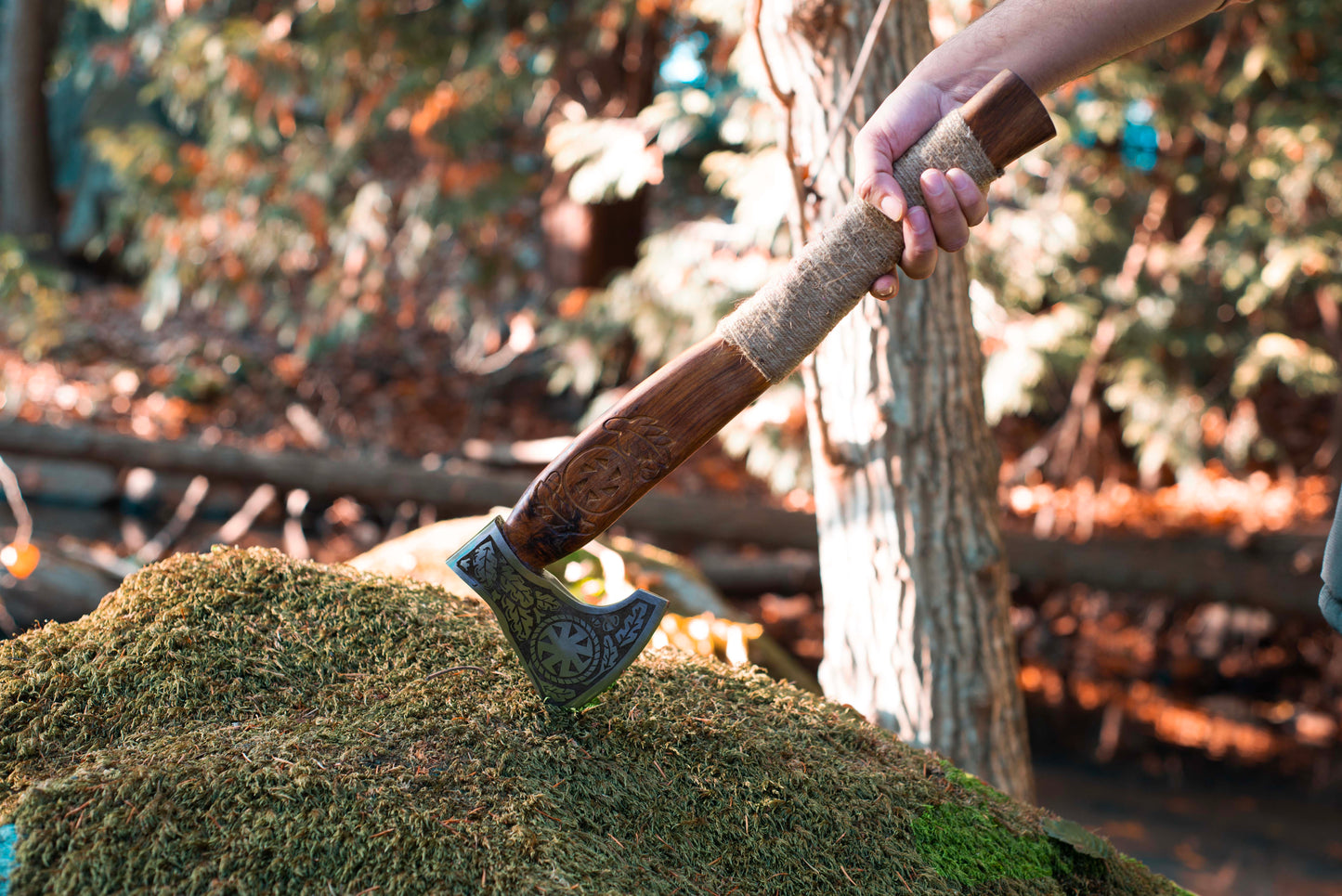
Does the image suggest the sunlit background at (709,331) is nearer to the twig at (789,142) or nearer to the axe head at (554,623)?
the twig at (789,142)

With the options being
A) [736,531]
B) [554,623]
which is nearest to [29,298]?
[736,531]

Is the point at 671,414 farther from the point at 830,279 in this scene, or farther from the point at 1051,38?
the point at 1051,38

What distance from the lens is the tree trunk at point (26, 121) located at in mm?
11922

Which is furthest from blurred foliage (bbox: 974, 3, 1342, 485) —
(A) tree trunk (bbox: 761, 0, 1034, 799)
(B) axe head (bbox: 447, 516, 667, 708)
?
(B) axe head (bbox: 447, 516, 667, 708)

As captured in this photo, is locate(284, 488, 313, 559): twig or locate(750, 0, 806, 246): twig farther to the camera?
locate(284, 488, 313, 559): twig

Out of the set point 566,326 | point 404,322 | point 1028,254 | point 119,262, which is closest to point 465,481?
point 566,326

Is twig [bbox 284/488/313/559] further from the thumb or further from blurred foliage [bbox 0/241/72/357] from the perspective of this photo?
the thumb

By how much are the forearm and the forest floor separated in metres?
3.73

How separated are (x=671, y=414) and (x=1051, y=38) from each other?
33.8 inches

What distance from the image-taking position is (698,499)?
6.80 m

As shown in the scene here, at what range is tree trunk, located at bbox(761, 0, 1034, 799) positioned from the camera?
7.66 feet

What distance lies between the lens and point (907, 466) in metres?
2.35

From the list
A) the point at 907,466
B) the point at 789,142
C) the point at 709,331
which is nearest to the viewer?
the point at 789,142

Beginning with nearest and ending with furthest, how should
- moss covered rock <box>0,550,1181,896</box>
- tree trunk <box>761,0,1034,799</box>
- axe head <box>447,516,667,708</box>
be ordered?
moss covered rock <box>0,550,1181,896</box> < axe head <box>447,516,667,708</box> < tree trunk <box>761,0,1034,799</box>
